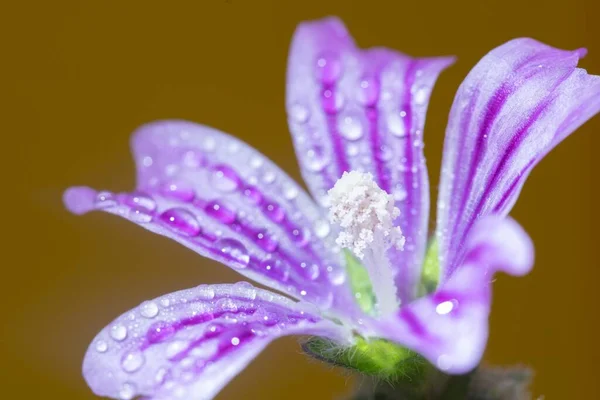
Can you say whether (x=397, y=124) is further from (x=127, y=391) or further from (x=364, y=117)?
(x=127, y=391)

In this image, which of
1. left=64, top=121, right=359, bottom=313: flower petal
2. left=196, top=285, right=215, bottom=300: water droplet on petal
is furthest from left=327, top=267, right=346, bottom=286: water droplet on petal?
left=196, top=285, right=215, bottom=300: water droplet on petal

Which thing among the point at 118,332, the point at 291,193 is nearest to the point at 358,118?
the point at 291,193

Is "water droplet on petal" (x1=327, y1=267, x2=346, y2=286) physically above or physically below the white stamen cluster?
below

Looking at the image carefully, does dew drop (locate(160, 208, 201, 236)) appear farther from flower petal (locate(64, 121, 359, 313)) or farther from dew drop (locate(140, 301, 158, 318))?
dew drop (locate(140, 301, 158, 318))

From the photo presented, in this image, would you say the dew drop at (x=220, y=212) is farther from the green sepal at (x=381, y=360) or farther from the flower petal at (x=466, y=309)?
the flower petal at (x=466, y=309)

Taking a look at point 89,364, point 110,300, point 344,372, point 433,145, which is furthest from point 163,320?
point 433,145
